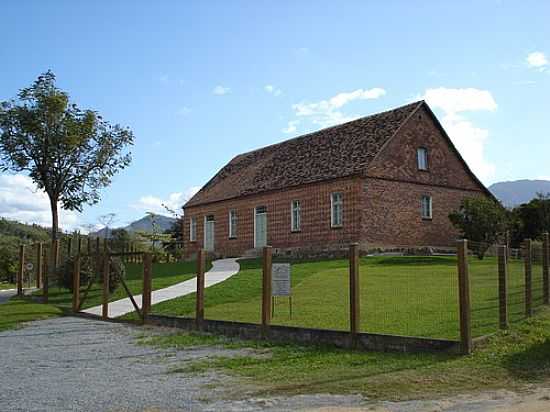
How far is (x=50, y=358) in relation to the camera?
35.8ft

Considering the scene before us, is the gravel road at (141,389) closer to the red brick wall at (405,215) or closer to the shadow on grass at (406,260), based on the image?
the shadow on grass at (406,260)

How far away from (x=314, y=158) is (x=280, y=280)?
22318 mm

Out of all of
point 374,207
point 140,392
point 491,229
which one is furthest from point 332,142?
point 140,392

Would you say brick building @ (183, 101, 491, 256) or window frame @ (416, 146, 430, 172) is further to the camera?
window frame @ (416, 146, 430, 172)

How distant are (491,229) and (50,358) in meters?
21.6

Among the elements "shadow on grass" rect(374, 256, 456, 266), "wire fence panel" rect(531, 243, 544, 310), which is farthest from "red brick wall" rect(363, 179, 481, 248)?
"wire fence panel" rect(531, 243, 544, 310)

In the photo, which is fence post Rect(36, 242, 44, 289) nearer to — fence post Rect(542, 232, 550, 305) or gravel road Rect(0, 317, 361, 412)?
gravel road Rect(0, 317, 361, 412)

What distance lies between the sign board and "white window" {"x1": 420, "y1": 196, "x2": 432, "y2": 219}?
20981mm

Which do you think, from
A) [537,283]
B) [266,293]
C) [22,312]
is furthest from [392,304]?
[22,312]

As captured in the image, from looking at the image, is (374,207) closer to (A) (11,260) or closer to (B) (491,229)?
(B) (491,229)

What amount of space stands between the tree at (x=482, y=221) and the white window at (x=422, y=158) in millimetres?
4002

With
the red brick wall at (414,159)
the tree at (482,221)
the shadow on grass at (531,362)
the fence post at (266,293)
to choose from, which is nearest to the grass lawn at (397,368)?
the shadow on grass at (531,362)

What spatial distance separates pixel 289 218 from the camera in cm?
3347

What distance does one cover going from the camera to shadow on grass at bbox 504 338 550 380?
8117 mm
